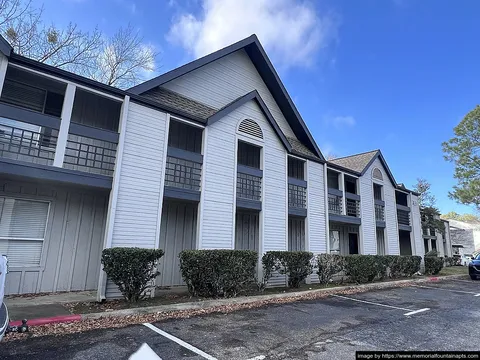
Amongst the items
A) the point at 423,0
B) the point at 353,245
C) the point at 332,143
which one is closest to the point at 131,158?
the point at 353,245

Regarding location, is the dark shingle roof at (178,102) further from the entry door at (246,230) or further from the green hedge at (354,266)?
the green hedge at (354,266)

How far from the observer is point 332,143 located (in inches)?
1692

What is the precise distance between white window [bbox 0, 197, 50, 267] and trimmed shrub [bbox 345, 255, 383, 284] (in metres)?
11.7

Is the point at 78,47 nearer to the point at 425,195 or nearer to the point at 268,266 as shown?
the point at 268,266

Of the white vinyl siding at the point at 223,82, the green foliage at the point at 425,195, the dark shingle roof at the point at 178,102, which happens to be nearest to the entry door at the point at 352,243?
the white vinyl siding at the point at 223,82

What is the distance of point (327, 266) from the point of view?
1275cm

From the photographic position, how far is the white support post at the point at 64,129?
7.54 m

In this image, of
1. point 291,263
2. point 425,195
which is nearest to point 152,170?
point 291,263

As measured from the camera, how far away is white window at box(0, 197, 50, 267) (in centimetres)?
801

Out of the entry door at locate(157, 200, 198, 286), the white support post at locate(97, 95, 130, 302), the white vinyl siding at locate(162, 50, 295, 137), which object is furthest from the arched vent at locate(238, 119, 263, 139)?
the white support post at locate(97, 95, 130, 302)

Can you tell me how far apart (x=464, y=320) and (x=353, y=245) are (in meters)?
11.2

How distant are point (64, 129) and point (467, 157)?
30.0 metres

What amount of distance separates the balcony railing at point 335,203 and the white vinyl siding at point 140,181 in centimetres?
1011

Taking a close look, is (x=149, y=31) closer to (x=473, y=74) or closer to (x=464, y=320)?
(x=464, y=320)
